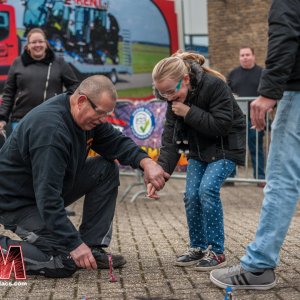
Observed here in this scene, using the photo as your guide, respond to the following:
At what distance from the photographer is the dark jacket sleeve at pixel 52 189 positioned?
429 centimetres

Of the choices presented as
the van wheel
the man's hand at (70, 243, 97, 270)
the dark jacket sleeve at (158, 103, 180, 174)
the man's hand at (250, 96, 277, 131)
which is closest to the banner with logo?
the van wheel

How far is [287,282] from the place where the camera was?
4328mm

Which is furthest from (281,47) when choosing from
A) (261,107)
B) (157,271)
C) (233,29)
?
(233,29)

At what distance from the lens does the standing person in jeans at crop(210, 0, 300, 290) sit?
3760 millimetres

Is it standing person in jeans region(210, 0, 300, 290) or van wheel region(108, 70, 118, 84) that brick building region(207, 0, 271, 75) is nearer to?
van wheel region(108, 70, 118, 84)

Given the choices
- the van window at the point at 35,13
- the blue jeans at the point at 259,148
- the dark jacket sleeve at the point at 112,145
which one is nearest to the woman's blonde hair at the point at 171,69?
the dark jacket sleeve at the point at 112,145

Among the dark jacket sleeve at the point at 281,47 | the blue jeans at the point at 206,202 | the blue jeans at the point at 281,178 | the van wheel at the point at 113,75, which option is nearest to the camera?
the dark jacket sleeve at the point at 281,47

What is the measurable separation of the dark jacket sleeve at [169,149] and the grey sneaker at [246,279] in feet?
3.71

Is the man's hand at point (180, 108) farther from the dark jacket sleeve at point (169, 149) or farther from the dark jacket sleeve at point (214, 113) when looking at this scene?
the dark jacket sleeve at point (169, 149)

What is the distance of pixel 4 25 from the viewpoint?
10.3 metres

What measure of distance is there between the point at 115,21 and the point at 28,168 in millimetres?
8013

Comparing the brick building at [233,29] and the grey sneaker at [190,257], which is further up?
the brick building at [233,29]

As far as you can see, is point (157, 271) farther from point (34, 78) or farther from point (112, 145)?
point (34, 78)

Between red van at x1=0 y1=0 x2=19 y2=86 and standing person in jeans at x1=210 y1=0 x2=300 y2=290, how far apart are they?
6.87 metres
